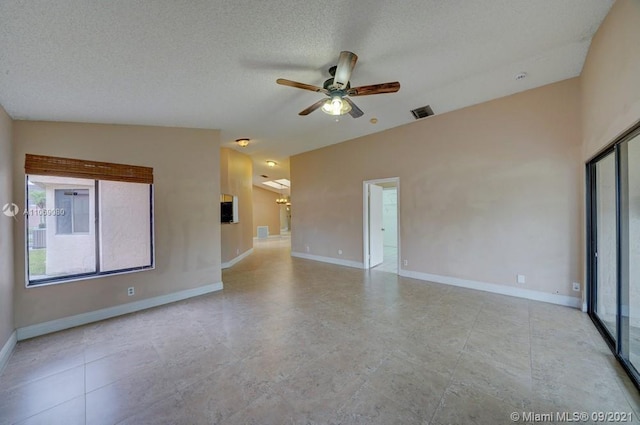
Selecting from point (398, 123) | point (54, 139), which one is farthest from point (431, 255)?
point (54, 139)

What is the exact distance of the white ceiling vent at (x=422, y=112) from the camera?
455cm

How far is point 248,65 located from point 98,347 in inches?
135

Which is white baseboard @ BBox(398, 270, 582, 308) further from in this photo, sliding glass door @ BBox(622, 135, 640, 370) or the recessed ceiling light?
the recessed ceiling light

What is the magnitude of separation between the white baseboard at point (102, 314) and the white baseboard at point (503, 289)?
4.16 m

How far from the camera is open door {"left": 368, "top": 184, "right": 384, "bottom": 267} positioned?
6.17m

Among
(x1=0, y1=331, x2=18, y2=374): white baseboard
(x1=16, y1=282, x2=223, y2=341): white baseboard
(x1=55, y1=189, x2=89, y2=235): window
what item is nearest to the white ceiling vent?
A: (x1=16, y1=282, x2=223, y2=341): white baseboard

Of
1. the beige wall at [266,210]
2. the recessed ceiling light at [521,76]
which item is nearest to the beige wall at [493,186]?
the recessed ceiling light at [521,76]

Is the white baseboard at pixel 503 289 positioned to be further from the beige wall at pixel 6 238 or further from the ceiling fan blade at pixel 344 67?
the beige wall at pixel 6 238

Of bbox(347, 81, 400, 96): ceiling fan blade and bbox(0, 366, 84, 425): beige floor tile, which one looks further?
bbox(347, 81, 400, 96): ceiling fan blade

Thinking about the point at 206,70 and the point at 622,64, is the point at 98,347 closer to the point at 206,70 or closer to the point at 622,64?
the point at 206,70

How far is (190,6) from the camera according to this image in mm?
1840

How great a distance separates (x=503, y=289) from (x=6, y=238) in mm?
6554

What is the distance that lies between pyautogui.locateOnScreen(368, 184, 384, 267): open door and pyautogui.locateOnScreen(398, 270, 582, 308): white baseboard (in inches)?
46.2

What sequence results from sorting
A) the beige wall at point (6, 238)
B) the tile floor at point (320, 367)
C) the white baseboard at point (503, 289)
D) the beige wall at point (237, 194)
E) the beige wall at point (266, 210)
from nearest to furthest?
the tile floor at point (320, 367), the beige wall at point (6, 238), the white baseboard at point (503, 289), the beige wall at point (237, 194), the beige wall at point (266, 210)
